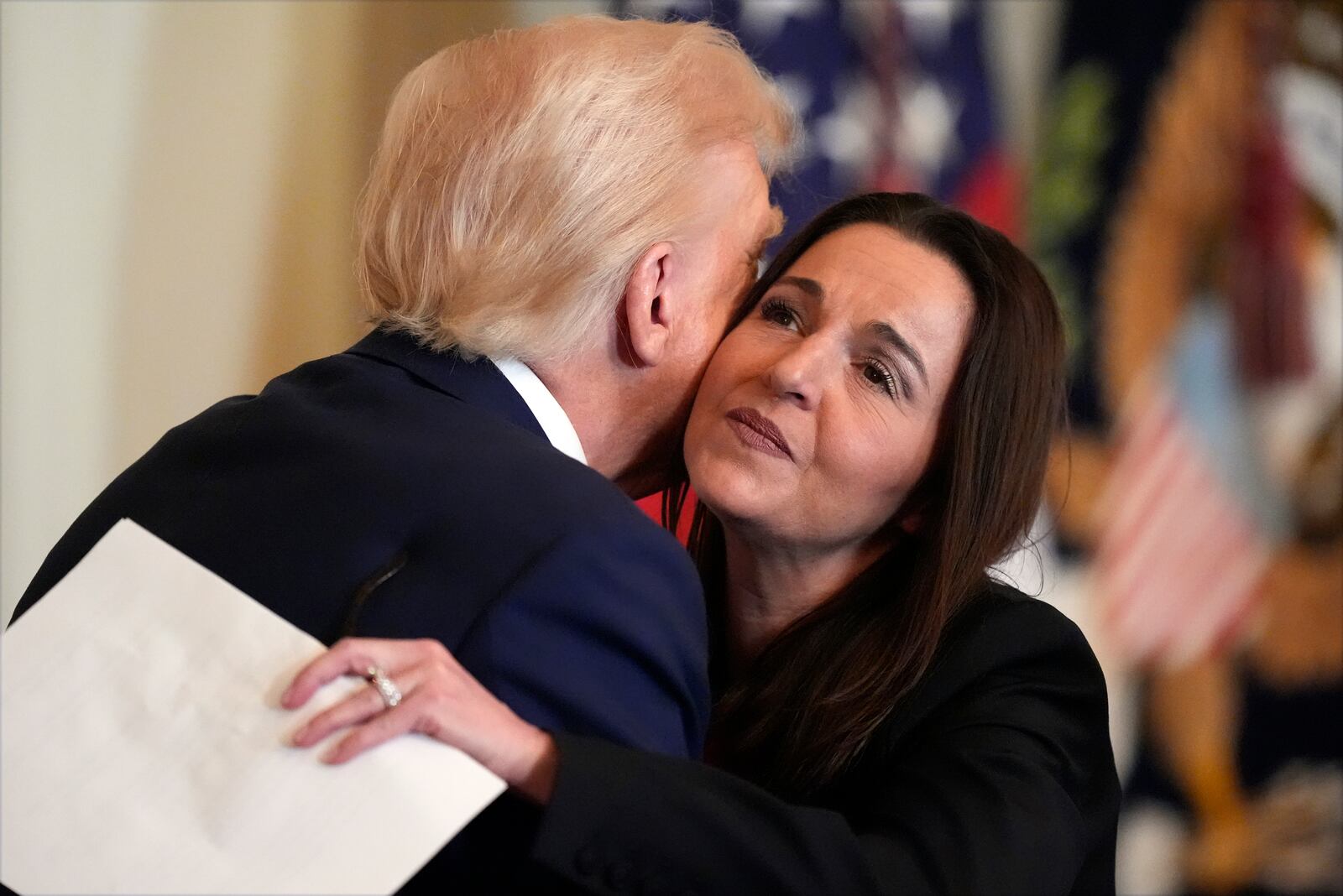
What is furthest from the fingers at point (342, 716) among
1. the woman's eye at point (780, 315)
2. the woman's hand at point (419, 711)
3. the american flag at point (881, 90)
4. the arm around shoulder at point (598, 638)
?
the american flag at point (881, 90)

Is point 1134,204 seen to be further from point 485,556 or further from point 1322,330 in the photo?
point 485,556

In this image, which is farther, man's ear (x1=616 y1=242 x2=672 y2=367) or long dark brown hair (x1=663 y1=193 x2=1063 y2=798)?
long dark brown hair (x1=663 y1=193 x2=1063 y2=798)

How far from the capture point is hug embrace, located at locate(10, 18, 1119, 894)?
100cm

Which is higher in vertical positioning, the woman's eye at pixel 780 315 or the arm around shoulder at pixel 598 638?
the woman's eye at pixel 780 315

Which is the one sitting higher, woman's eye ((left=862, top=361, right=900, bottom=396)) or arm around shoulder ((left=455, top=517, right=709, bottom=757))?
woman's eye ((left=862, top=361, right=900, bottom=396))

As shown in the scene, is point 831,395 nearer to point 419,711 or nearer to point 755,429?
point 755,429

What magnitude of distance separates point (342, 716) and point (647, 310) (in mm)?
606

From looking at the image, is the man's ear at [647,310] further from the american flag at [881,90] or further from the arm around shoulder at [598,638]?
the american flag at [881,90]

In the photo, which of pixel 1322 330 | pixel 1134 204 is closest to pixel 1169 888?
pixel 1322 330

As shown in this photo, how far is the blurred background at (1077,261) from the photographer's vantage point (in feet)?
8.59

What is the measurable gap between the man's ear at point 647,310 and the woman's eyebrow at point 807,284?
181 mm

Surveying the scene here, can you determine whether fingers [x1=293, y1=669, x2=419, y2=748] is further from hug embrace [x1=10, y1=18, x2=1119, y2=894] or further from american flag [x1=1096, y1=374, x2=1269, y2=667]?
american flag [x1=1096, y1=374, x2=1269, y2=667]

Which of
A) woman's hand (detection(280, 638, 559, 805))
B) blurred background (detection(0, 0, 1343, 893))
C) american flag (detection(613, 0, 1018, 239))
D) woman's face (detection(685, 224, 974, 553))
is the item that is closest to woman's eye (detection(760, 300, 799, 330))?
woman's face (detection(685, 224, 974, 553))

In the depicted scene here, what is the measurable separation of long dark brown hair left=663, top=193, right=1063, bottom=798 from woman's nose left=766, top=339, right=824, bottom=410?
13 centimetres
